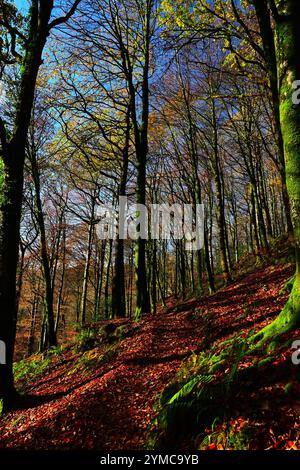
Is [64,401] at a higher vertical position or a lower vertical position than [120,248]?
lower

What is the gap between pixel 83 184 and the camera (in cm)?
2003

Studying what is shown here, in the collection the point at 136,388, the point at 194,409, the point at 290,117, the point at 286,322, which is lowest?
the point at 136,388

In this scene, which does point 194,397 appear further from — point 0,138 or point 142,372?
point 0,138

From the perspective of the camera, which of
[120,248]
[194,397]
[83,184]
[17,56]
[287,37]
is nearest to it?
[194,397]

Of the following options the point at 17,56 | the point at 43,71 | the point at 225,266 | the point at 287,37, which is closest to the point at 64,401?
the point at 287,37

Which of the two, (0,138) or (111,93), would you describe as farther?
(111,93)

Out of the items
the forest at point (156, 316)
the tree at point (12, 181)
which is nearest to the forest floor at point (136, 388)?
the forest at point (156, 316)

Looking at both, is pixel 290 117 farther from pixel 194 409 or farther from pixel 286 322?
pixel 194 409

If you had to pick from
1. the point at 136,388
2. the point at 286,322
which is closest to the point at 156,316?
the point at 136,388

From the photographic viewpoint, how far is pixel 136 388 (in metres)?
5.51

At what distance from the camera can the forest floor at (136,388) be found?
3062mm

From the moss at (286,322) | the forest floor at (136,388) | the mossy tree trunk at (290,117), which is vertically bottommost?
the forest floor at (136,388)

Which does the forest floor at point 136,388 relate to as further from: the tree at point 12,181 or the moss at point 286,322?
the tree at point 12,181
